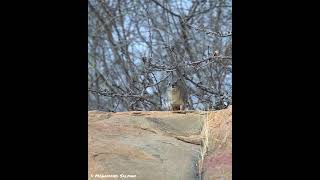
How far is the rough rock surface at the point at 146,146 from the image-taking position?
94.0 inches

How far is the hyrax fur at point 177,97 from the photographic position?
271cm

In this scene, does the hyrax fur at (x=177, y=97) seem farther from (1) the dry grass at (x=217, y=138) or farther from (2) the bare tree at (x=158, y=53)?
(1) the dry grass at (x=217, y=138)

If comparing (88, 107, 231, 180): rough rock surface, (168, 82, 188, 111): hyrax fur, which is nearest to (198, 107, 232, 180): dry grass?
(88, 107, 231, 180): rough rock surface

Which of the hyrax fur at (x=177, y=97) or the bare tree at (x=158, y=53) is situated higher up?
the bare tree at (x=158, y=53)

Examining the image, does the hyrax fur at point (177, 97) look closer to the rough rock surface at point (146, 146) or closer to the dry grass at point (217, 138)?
the rough rock surface at point (146, 146)

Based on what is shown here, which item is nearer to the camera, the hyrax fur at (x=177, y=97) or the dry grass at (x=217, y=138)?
the dry grass at (x=217, y=138)

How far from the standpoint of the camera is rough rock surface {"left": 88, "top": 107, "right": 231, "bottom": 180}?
239 cm

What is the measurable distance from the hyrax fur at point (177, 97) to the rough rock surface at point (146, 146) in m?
0.07

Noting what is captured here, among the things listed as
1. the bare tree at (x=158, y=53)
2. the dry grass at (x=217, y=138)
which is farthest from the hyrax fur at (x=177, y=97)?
the dry grass at (x=217, y=138)

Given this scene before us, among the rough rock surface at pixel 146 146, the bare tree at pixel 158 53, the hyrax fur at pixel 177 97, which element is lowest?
the rough rock surface at pixel 146 146

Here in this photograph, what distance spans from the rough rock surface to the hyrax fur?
0.07 meters
